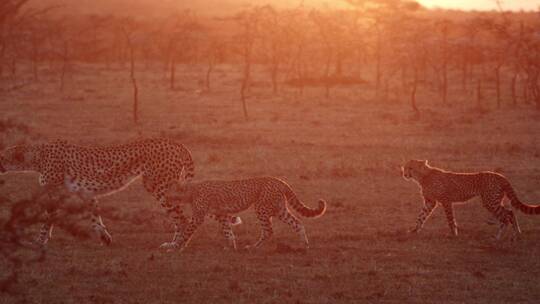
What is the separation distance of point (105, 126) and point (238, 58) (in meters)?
36.6

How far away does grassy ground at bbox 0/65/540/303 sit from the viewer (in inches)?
392

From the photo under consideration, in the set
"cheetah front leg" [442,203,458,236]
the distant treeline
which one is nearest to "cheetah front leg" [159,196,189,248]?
"cheetah front leg" [442,203,458,236]

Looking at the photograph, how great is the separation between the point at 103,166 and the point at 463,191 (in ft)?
17.5

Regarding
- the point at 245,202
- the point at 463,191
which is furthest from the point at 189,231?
the point at 463,191

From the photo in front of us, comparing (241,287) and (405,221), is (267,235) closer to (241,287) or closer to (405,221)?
(241,287)

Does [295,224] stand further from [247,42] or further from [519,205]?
[247,42]

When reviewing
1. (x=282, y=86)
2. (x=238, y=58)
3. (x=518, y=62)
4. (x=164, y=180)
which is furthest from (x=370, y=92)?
→ (x=164, y=180)

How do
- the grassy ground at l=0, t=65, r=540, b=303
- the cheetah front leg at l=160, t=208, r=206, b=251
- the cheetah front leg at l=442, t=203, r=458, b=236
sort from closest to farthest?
the grassy ground at l=0, t=65, r=540, b=303 < the cheetah front leg at l=160, t=208, r=206, b=251 < the cheetah front leg at l=442, t=203, r=458, b=236

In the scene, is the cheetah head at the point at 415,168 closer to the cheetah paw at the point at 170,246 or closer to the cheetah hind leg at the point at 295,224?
the cheetah hind leg at the point at 295,224

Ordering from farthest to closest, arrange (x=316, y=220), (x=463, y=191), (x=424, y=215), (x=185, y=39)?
(x=185, y=39), (x=316, y=220), (x=424, y=215), (x=463, y=191)

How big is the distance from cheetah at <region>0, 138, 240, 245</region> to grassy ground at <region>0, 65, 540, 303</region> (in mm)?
478

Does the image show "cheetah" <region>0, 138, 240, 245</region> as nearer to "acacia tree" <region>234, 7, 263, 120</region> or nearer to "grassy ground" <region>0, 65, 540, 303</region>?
"grassy ground" <region>0, 65, 540, 303</region>

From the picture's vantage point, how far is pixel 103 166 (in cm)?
1213

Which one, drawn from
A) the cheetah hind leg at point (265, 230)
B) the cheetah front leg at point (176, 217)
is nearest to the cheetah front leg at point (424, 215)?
the cheetah hind leg at point (265, 230)
